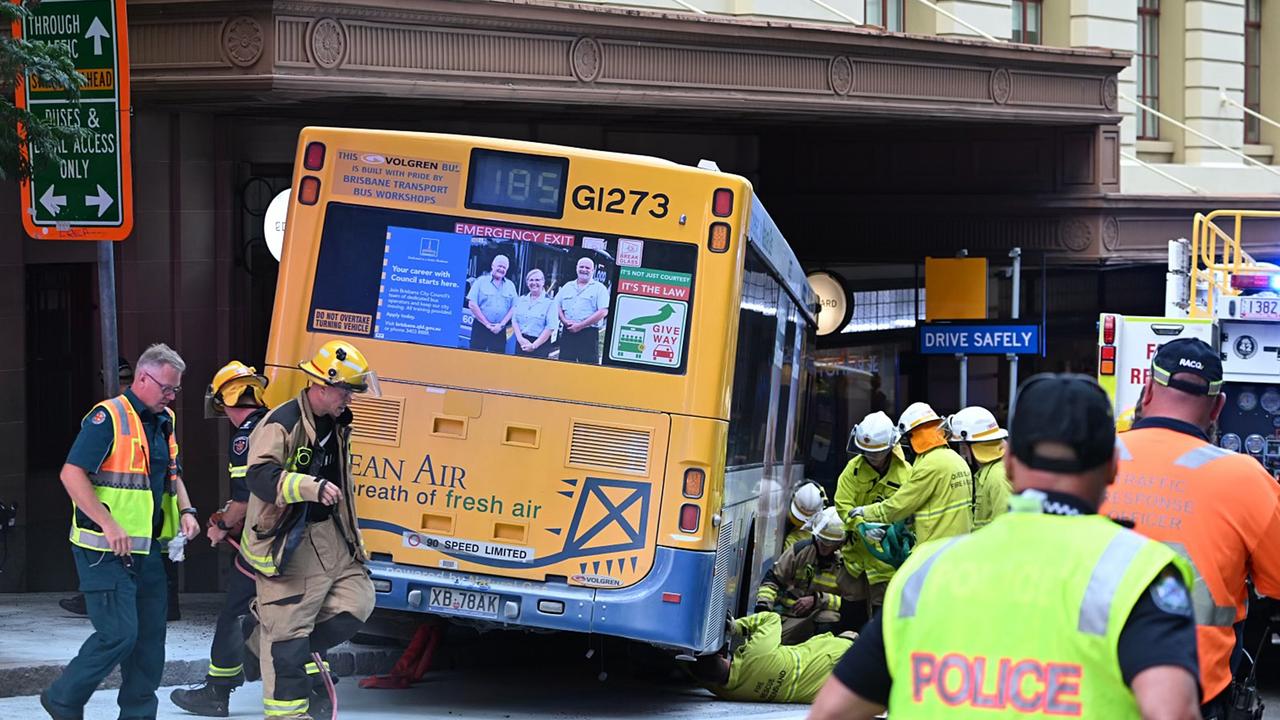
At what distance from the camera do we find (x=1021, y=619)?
113 inches

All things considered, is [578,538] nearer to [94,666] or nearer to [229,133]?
[94,666]

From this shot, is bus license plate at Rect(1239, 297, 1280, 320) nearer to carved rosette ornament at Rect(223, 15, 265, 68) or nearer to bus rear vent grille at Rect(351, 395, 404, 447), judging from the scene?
bus rear vent grille at Rect(351, 395, 404, 447)

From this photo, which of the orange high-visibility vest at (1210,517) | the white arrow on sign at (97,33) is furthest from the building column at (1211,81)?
the orange high-visibility vest at (1210,517)

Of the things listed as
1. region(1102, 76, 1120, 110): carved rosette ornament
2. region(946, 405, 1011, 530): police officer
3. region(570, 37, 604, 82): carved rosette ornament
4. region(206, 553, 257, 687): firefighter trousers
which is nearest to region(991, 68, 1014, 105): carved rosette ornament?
region(1102, 76, 1120, 110): carved rosette ornament

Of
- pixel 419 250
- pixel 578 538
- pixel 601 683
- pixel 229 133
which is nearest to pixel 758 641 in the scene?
pixel 601 683

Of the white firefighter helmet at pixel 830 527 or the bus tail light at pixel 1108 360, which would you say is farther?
the bus tail light at pixel 1108 360

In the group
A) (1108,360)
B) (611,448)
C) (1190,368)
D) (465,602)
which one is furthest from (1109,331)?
(1190,368)

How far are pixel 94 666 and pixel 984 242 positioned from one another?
15.1 m

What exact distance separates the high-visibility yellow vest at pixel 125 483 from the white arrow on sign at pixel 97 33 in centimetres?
232

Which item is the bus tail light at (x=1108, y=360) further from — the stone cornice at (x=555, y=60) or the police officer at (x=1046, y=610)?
the police officer at (x=1046, y=610)

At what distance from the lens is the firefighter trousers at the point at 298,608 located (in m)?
8.00

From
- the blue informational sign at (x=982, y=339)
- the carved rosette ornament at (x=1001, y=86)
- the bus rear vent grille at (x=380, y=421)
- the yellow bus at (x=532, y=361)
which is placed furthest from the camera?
the carved rosette ornament at (x=1001, y=86)

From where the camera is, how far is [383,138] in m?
9.47

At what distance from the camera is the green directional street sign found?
9125 millimetres
